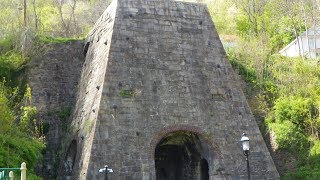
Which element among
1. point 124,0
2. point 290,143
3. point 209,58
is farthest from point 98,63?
point 290,143

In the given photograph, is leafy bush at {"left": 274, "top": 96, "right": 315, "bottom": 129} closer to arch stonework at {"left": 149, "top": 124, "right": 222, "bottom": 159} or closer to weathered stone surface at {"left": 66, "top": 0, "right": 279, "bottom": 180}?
weathered stone surface at {"left": 66, "top": 0, "right": 279, "bottom": 180}

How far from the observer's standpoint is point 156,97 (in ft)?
59.7

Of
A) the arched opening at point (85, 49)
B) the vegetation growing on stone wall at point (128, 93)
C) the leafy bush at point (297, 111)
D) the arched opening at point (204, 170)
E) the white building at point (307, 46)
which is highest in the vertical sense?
the white building at point (307, 46)

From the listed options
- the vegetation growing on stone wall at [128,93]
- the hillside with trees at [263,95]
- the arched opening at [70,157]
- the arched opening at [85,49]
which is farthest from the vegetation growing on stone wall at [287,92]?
the arched opening at [70,157]

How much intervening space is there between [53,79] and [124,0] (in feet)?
17.7

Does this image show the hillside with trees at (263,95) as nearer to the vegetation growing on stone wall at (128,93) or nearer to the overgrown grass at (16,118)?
the overgrown grass at (16,118)

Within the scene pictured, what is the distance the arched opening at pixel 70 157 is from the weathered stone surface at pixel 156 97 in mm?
758

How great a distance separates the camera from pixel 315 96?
21.5 meters

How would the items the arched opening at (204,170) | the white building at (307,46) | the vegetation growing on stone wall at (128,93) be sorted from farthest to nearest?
the white building at (307,46)
the arched opening at (204,170)
the vegetation growing on stone wall at (128,93)

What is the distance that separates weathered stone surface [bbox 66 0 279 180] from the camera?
16969 millimetres

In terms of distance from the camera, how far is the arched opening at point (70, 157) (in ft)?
64.4

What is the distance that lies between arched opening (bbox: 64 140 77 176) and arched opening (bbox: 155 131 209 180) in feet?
11.6

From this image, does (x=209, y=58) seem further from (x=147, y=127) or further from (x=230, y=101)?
(x=147, y=127)

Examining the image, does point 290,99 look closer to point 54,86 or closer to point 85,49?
point 85,49
